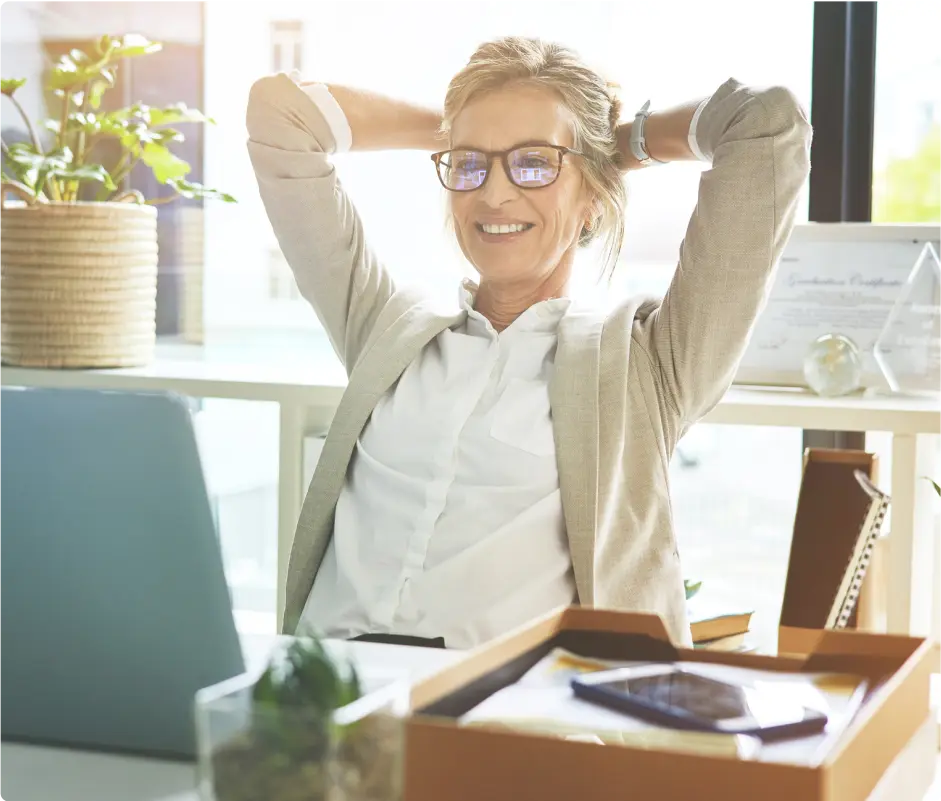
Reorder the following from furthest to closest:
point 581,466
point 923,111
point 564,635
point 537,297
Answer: point 923,111 → point 537,297 → point 581,466 → point 564,635

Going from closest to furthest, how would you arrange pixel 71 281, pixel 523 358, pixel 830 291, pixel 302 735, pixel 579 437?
pixel 302 735
pixel 579 437
pixel 523 358
pixel 830 291
pixel 71 281

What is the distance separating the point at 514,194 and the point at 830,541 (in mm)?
695

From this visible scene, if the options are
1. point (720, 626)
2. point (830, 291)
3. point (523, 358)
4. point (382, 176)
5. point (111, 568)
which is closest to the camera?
point (111, 568)

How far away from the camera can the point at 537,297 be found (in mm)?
1842

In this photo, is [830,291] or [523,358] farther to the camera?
→ [830,291]

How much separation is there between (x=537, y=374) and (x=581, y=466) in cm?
19

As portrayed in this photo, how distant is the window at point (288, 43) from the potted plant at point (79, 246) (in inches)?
13.7

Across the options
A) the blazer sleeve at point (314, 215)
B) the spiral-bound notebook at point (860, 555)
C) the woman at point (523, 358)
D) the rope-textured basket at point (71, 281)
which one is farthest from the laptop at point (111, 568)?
the rope-textured basket at point (71, 281)

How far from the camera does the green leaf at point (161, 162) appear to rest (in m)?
2.42

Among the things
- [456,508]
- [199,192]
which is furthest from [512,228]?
[199,192]

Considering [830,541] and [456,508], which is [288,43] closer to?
[456,508]

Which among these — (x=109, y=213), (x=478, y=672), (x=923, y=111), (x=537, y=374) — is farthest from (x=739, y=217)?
(x=109, y=213)

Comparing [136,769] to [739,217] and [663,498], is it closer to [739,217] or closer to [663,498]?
[663,498]

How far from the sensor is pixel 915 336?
77.5 inches
